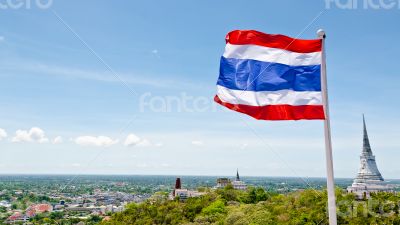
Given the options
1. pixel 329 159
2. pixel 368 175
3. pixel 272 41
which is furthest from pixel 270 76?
pixel 368 175

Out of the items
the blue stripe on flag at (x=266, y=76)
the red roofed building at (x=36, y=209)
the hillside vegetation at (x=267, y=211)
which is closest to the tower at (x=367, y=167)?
the hillside vegetation at (x=267, y=211)

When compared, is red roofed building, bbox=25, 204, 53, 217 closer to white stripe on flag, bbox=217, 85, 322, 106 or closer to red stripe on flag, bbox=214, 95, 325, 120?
white stripe on flag, bbox=217, 85, 322, 106

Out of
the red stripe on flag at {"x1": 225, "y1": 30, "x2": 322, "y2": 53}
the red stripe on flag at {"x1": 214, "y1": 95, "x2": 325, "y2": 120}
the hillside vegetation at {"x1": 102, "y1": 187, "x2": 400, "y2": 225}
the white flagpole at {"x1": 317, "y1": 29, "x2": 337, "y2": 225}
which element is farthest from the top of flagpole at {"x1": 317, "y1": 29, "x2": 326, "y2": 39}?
the hillside vegetation at {"x1": 102, "y1": 187, "x2": 400, "y2": 225}

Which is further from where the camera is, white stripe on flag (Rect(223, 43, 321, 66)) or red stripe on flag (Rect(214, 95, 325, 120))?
white stripe on flag (Rect(223, 43, 321, 66))

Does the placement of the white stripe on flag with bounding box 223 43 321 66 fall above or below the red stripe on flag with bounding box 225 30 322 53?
below

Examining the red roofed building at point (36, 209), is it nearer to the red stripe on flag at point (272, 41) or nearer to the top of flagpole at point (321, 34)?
the red stripe on flag at point (272, 41)

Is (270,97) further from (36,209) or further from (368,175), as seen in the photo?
(36,209)

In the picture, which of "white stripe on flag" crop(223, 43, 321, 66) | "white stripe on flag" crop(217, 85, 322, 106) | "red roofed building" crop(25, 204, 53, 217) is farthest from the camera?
"red roofed building" crop(25, 204, 53, 217)
